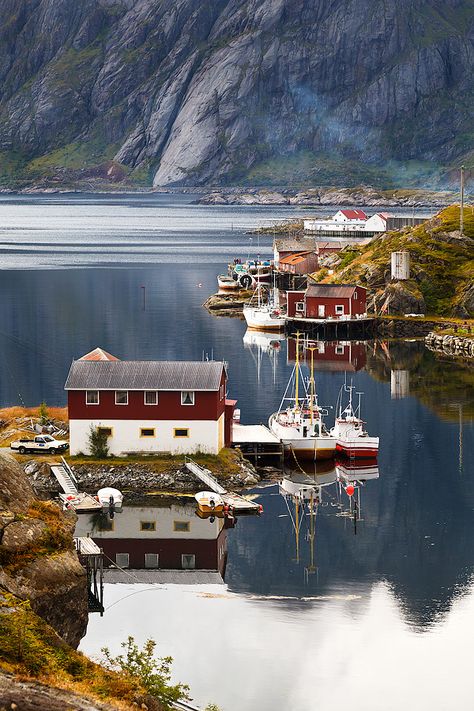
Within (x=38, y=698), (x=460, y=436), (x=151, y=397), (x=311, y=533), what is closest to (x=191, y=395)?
(x=151, y=397)

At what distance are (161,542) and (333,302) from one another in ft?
225

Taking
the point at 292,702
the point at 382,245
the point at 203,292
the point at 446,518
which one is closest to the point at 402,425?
the point at 446,518

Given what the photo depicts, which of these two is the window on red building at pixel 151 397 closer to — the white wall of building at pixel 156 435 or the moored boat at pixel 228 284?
the white wall of building at pixel 156 435

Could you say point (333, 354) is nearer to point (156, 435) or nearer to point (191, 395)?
point (191, 395)

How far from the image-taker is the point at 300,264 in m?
148

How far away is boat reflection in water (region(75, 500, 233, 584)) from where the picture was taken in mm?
46656

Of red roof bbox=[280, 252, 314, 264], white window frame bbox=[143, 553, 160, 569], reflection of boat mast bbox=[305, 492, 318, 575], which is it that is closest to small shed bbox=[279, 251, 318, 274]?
red roof bbox=[280, 252, 314, 264]

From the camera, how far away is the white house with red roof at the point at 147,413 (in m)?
56.2

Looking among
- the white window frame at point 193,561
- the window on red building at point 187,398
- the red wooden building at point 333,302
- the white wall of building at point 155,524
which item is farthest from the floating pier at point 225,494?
the red wooden building at point 333,302

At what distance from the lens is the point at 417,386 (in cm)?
8688

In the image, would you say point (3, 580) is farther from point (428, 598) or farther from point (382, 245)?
point (382, 245)

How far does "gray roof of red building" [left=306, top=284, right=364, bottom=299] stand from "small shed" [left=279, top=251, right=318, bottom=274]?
2885cm

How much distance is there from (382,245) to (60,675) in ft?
367

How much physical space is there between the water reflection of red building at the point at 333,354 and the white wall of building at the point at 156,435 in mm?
38393
